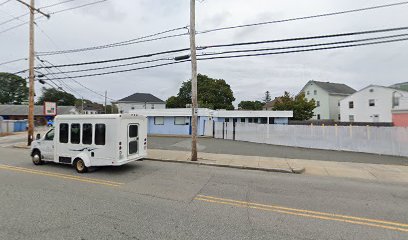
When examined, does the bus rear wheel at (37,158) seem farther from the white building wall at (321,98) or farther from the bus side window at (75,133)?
the white building wall at (321,98)

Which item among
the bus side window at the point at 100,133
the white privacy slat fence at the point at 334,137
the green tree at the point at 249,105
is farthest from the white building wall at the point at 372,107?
the green tree at the point at 249,105

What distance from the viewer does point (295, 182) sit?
7578 mm

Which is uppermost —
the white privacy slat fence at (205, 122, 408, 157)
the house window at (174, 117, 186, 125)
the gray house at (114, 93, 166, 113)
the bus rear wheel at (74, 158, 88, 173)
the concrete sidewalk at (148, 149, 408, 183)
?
the gray house at (114, 93, 166, 113)

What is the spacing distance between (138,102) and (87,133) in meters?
53.7

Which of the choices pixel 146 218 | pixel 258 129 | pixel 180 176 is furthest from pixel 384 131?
pixel 146 218

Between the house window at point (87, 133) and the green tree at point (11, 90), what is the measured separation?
79.7m

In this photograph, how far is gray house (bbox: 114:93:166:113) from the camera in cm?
5971

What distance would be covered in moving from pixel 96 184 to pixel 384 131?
15.8 metres

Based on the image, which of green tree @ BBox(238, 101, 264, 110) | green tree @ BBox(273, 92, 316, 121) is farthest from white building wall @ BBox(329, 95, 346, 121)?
green tree @ BBox(238, 101, 264, 110)

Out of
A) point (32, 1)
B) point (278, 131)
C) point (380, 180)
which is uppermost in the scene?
point (32, 1)

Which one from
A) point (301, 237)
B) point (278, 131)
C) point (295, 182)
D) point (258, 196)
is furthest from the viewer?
point (278, 131)

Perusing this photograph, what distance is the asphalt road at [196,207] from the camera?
13.2 feet

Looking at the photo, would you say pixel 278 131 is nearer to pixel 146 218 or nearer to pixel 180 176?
pixel 180 176

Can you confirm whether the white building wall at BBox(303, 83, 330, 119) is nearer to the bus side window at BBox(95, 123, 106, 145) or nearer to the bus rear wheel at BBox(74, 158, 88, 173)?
the bus side window at BBox(95, 123, 106, 145)
